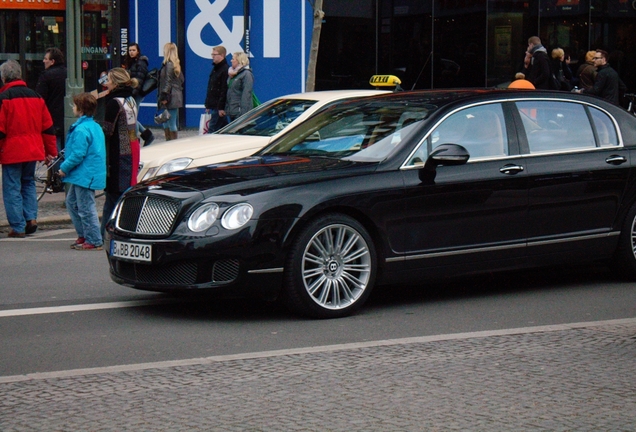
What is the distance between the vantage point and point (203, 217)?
7.41 m

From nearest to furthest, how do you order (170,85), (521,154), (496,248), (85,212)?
(496,248) → (521,154) → (85,212) → (170,85)

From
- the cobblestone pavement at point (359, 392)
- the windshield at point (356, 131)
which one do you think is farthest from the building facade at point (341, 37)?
the cobblestone pavement at point (359, 392)

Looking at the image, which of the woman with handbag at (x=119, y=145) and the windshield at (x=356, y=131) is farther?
the woman with handbag at (x=119, y=145)

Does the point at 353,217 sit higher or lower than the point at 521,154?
lower

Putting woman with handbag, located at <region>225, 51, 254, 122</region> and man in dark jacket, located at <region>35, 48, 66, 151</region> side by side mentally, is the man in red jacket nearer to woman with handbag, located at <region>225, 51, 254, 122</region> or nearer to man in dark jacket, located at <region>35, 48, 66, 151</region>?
man in dark jacket, located at <region>35, 48, 66, 151</region>

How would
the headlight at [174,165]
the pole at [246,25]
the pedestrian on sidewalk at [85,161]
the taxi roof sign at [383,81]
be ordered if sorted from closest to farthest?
the pedestrian on sidewalk at [85,161]
the headlight at [174,165]
the taxi roof sign at [383,81]
the pole at [246,25]

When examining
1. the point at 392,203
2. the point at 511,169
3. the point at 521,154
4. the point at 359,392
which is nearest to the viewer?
the point at 359,392

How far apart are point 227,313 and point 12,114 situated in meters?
5.17

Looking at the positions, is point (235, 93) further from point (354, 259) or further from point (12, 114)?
point (354, 259)

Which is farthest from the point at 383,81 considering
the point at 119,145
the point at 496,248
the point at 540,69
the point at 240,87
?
the point at 496,248

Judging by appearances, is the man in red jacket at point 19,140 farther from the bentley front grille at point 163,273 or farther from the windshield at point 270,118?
the bentley front grille at point 163,273

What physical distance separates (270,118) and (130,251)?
589 centimetres

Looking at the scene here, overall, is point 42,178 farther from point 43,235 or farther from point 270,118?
point 270,118

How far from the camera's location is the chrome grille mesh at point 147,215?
24.8 feet
